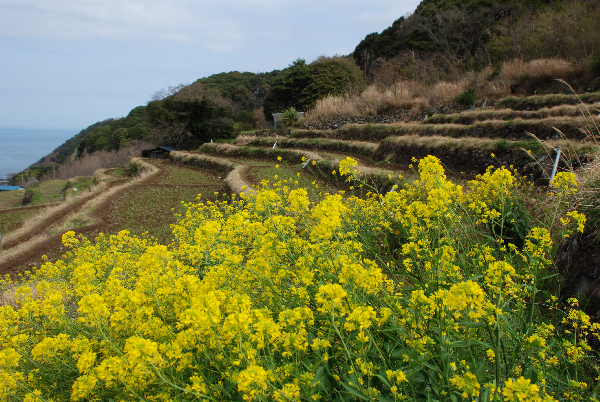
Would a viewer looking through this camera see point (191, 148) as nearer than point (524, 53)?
No

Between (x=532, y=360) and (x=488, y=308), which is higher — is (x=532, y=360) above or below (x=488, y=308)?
below

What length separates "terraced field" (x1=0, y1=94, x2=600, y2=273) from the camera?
9.88 meters

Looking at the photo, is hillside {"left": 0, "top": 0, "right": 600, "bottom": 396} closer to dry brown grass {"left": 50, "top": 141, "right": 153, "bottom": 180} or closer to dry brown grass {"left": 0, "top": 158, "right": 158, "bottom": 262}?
dry brown grass {"left": 0, "top": 158, "right": 158, "bottom": 262}

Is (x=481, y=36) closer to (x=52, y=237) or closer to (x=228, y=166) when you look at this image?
(x=228, y=166)

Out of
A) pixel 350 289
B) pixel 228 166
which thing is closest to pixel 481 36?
pixel 228 166

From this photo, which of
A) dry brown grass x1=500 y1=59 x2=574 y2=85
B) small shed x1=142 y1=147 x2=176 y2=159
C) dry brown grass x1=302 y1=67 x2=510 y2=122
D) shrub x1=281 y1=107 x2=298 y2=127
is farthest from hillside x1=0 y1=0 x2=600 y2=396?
small shed x1=142 y1=147 x2=176 y2=159

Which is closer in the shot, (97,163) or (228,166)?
(228,166)

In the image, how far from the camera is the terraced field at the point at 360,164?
988 centimetres

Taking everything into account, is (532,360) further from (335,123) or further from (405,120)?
(335,123)

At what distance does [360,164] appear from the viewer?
15.0m

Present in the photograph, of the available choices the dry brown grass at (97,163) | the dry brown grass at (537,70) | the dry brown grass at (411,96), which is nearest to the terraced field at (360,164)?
the dry brown grass at (411,96)

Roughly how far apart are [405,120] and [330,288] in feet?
67.4

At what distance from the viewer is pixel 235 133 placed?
133 ft

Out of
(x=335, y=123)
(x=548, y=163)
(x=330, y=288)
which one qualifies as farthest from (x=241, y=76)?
(x=330, y=288)
